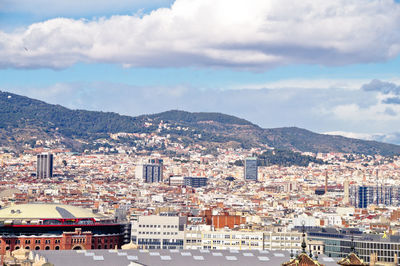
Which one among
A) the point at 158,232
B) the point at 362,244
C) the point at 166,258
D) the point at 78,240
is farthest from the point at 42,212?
the point at 166,258

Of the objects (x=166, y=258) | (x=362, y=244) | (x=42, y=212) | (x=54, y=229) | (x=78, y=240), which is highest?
(x=42, y=212)

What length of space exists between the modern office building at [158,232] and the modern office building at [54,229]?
2.56 m

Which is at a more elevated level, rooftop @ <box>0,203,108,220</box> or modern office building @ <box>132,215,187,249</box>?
rooftop @ <box>0,203,108,220</box>

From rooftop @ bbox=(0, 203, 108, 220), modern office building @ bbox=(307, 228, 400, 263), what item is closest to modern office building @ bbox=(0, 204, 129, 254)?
rooftop @ bbox=(0, 203, 108, 220)

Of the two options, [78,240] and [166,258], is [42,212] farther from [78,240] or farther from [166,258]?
[166,258]

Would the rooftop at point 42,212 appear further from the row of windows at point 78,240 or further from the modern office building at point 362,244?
the modern office building at point 362,244

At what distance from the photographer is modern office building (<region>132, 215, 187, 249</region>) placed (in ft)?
397

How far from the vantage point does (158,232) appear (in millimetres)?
124188

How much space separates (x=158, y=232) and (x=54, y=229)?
44.6 ft

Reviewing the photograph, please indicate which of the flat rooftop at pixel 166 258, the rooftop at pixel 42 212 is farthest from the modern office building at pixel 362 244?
the rooftop at pixel 42 212

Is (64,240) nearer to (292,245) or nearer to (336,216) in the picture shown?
(292,245)

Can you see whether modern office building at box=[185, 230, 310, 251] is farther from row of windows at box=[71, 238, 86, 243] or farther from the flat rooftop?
the flat rooftop

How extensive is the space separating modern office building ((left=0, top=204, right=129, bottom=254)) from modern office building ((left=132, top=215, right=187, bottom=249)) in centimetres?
256

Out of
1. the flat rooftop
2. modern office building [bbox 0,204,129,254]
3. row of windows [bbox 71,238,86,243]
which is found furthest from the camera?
row of windows [bbox 71,238,86,243]
